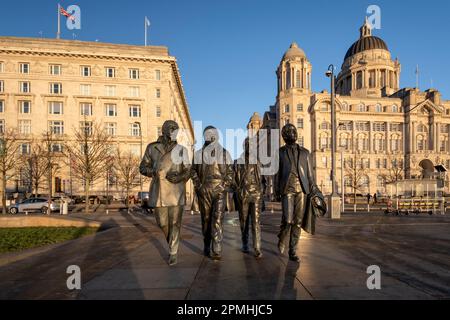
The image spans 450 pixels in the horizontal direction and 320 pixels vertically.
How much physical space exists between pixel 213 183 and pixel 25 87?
58.8 metres

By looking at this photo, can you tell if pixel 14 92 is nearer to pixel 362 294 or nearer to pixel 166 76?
pixel 166 76

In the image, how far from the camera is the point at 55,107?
54.5m

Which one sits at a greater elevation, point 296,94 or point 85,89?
point 296,94

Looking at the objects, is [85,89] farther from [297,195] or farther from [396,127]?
[396,127]

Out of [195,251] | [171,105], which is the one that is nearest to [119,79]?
[171,105]

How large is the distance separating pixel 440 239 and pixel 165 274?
27.1 feet

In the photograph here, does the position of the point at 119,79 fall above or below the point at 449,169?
above

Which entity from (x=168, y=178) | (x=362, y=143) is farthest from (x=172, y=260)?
(x=362, y=143)

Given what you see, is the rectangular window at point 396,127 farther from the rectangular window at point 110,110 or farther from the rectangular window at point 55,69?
the rectangular window at point 55,69

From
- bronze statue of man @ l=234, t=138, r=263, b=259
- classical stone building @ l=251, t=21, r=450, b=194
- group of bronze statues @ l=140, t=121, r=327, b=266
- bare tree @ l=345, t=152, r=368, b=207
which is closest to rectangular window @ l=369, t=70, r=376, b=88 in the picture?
classical stone building @ l=251, t=21, r=450, b=194

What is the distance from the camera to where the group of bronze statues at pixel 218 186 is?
232 inches

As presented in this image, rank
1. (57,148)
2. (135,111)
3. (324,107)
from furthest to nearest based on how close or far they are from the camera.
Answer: (324,107), (135,111), (57,148)

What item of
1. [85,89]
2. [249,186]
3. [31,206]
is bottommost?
[31,206]

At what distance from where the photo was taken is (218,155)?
6.54 m
